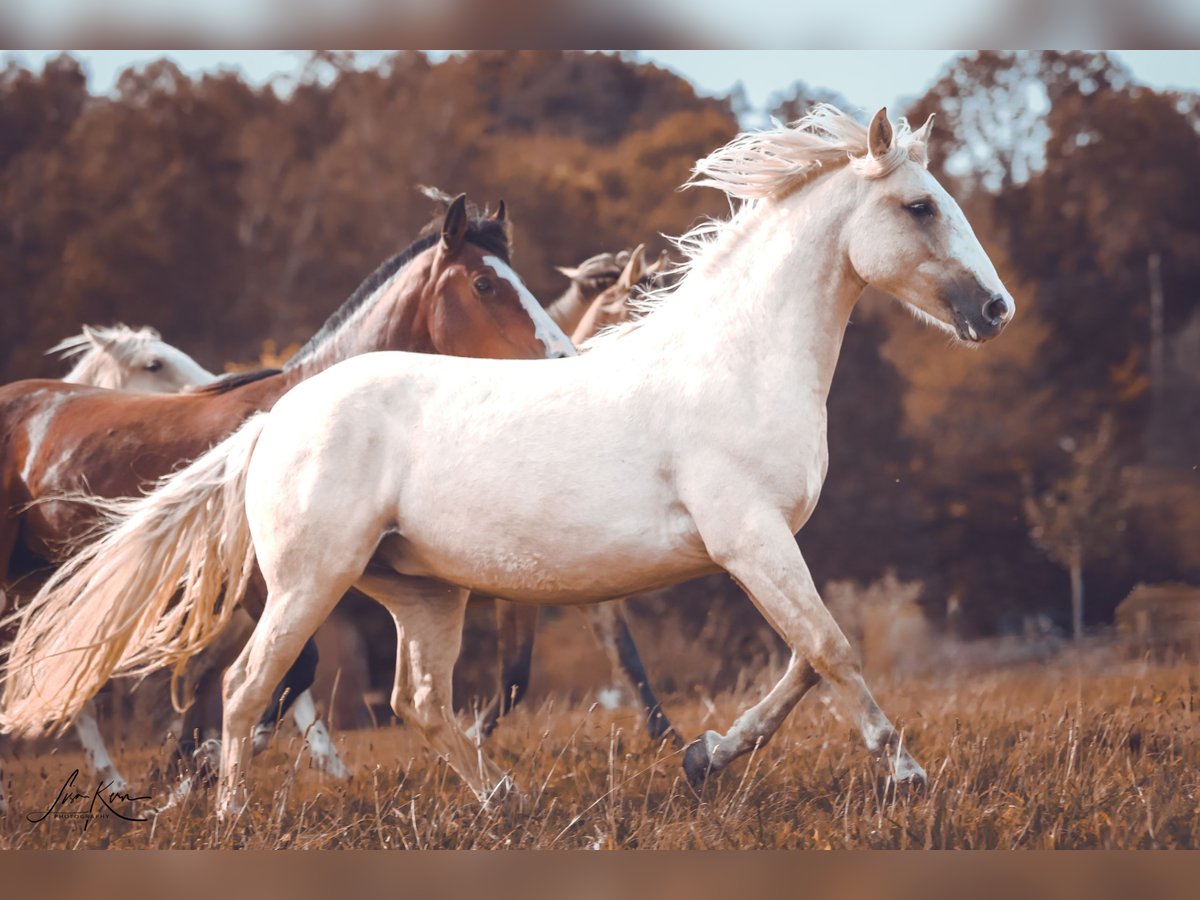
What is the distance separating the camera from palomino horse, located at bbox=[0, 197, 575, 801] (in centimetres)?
479

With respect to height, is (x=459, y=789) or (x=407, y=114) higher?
(x=407, y=114)

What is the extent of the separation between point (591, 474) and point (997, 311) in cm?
130

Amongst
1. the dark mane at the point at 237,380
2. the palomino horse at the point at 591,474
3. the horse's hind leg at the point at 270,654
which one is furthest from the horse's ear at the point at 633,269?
the horse's hind leg at the point at 270,654

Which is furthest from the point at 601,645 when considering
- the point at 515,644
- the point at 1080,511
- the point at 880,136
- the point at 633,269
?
the point at 1080,511

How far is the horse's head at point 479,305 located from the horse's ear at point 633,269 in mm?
1151

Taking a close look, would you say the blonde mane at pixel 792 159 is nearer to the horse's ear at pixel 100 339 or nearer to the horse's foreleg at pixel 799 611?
the horse's foreleg at pixel 799 611

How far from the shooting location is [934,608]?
24.4ft

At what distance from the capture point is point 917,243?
12.0ft

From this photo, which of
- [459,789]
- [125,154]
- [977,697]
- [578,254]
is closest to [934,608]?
[977,697]

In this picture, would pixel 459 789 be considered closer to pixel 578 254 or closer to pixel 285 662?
pixel 285 662

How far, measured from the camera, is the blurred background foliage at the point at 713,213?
7082mm

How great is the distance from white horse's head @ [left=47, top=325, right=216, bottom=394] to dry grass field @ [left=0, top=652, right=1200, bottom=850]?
216 cm

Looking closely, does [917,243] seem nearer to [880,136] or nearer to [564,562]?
[880,136]

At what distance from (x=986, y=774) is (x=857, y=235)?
1.80 meters
